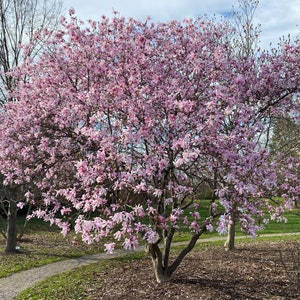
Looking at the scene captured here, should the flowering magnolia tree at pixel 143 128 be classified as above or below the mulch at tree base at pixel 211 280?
above

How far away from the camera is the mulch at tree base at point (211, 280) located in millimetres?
6500

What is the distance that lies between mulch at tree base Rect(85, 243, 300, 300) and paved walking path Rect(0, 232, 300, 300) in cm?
123

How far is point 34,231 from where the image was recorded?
637 inches

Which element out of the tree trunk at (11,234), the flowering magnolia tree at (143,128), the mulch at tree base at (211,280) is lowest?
the mulch at tree base at (211,280)

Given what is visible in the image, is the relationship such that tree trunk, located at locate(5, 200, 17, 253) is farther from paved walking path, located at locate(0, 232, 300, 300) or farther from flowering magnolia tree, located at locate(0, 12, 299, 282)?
flowering magnolia tree, located at locate(0, 12, 299, 282)

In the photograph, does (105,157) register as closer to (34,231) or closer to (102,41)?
(102,41)

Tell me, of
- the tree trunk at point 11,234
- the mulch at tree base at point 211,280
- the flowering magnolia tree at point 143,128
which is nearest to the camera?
the flowering magnolia tree at point 143,128

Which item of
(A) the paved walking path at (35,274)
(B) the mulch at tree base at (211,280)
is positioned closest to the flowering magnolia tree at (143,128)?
(B) the mulch at tree base at (211,280)

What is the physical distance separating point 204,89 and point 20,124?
123 inches

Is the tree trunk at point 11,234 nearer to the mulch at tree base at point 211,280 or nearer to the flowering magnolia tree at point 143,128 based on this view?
the mulch at tree base at point 211,280

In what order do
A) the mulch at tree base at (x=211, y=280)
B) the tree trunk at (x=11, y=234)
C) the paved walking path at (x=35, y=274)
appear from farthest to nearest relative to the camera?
the tree trunk at (x=11, y=234), the paved walking path at (x=35, y=274), the mulch at tree base at (x=211, y=280)

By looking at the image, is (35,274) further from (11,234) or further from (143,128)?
(143,128)

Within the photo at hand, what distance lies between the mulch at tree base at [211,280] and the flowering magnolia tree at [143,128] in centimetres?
55

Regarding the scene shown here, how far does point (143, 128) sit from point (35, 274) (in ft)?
17.4
